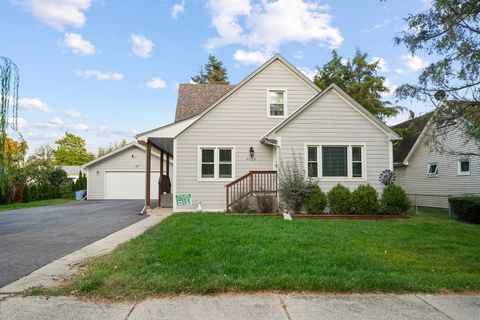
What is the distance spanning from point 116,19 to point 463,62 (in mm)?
12979

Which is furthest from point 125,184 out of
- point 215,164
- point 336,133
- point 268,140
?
point 336,133

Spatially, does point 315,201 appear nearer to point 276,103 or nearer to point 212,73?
point 276,103

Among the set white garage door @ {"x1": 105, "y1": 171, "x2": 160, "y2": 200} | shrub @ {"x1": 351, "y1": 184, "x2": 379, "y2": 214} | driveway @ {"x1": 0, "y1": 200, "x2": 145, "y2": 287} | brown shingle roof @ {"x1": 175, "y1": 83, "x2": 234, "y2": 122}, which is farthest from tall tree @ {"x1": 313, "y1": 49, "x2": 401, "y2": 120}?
driveway @ {"x1": 0, "y1": 200, "x2": 145, "y2": 287}

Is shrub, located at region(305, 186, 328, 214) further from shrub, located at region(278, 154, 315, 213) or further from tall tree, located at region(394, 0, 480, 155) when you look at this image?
tall tree, located at region(394, 0, 480, 155)

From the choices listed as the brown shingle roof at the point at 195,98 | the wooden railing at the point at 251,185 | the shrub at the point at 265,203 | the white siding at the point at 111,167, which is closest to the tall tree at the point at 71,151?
the white siding at the point at 111,167

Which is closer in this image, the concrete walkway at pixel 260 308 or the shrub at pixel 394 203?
the concrete walkway at pixel 260 308

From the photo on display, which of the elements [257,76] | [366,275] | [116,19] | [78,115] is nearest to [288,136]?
[257,76]

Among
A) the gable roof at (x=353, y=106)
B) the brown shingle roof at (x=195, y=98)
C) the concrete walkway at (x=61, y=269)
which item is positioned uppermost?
the brown shingle roof at (x=195, y=98)

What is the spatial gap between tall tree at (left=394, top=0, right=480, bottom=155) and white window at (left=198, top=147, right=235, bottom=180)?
780 centimetres

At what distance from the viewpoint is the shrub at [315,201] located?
34.9 ft

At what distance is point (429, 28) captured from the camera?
5539 mm

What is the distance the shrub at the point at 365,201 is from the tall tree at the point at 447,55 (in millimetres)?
5104

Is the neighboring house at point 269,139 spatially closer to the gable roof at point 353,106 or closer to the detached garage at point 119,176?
the gable roof at point 353,106

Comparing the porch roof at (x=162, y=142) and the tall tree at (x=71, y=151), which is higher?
the tall tree at (x=71, y=151)
